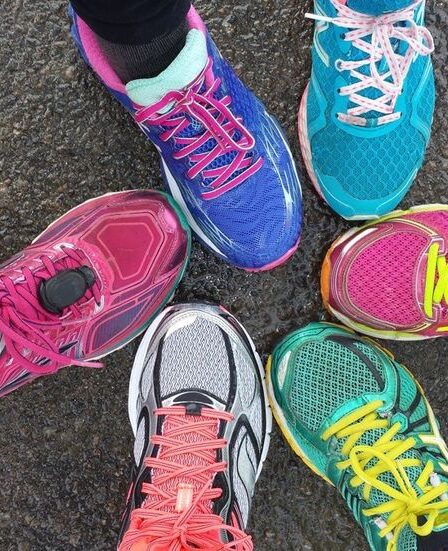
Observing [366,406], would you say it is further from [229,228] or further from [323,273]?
[229,228]

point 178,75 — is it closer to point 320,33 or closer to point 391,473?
point 320,33

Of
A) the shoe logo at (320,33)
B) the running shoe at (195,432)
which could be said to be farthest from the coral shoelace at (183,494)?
the shoe logo at (320,33)

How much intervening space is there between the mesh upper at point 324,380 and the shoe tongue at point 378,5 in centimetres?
63

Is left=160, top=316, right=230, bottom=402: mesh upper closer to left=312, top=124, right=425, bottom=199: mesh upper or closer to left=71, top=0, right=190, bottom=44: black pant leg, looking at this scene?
left=312, top=124, right=425, bottom=199: mesh upper

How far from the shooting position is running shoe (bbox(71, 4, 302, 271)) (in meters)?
0.94

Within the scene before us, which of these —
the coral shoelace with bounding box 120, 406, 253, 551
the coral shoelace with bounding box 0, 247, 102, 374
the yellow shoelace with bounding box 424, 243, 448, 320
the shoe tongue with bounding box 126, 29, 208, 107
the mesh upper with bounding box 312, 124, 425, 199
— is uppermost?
the shoe tongue with bounding box 126, 29, 208, 107

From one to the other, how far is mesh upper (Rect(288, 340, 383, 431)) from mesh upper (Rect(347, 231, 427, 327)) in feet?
0.34

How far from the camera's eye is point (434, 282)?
1.07 metres

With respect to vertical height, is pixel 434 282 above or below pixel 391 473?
above

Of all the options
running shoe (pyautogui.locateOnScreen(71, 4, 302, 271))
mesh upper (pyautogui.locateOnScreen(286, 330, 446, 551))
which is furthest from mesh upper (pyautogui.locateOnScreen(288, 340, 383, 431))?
running shoe (pyautogui.locateOnScreen(71, 4, 302, 271))

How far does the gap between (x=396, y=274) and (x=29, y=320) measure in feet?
2.30

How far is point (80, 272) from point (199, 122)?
35 cm

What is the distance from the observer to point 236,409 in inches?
44.1

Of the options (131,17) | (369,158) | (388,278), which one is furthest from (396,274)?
(131,17)
